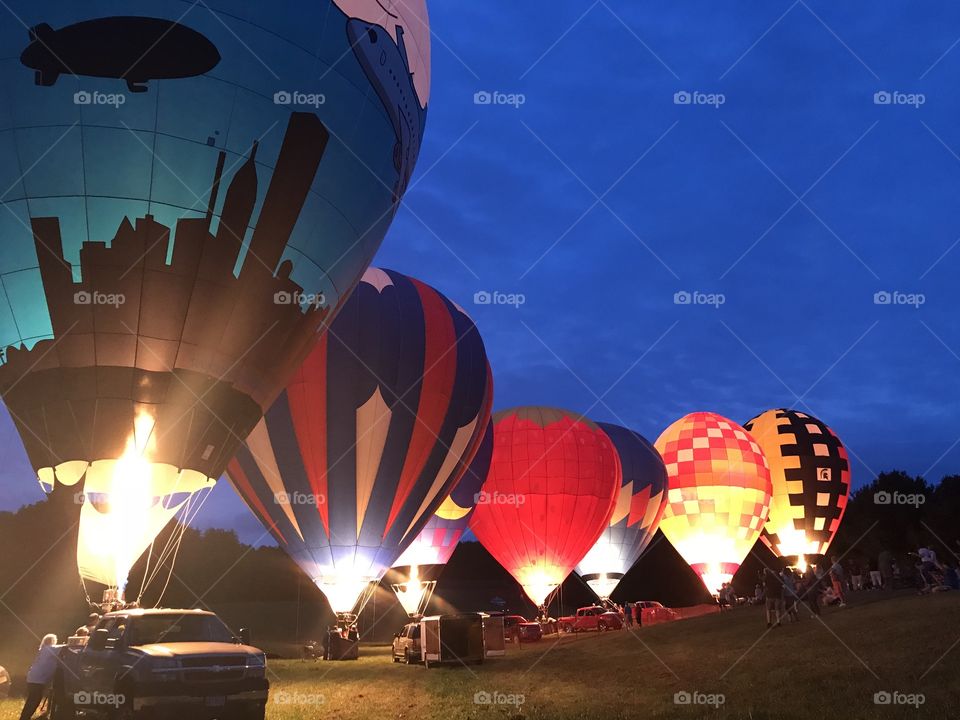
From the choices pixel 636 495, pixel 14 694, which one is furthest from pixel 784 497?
pixel 14 694

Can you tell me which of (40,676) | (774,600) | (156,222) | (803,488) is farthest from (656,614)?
(156,222)

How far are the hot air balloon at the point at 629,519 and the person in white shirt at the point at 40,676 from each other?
92.1 feet

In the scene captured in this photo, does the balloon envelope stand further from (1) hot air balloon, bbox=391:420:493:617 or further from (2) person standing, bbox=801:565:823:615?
(2) person standing, bbox=801:565:823:615

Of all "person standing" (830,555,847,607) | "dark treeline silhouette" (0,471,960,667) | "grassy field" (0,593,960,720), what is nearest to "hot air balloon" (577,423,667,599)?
"dark treeline silhouette" (0,471,960,667)

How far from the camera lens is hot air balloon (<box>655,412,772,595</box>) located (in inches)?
1399

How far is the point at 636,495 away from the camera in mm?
36531

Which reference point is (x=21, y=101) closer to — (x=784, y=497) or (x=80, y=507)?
(x=80, y=507)

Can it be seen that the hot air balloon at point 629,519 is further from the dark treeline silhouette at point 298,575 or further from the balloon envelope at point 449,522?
the dark treeline silhouette at point 298,575

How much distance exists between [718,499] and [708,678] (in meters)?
23.8

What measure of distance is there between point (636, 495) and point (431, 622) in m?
19.3

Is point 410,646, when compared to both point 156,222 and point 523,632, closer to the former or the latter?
point 523,632

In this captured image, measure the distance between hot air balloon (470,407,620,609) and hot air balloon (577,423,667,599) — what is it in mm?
4098

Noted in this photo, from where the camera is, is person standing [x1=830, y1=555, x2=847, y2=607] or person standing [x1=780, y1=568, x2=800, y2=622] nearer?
person standing [x1=780, y1=568, x2=800, y2=622]

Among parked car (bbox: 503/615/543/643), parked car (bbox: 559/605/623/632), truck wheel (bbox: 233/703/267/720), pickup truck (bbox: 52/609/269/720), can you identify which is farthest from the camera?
parked car (bbox: 559/605/623/632)
